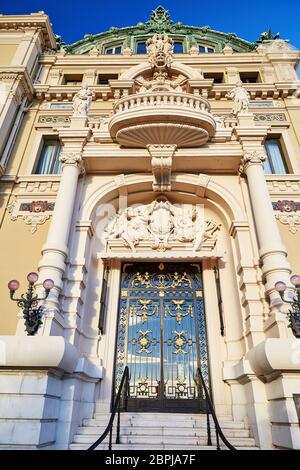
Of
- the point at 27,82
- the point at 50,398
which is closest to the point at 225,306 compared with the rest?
the point at 50,398

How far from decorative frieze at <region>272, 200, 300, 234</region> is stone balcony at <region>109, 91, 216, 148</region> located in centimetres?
291

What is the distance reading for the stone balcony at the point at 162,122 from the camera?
27.6 ft

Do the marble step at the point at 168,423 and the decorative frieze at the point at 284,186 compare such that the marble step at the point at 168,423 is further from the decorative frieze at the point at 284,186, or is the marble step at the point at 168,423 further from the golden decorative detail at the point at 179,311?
the decorative frieze at the point at 284,186

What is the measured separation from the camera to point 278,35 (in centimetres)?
1541

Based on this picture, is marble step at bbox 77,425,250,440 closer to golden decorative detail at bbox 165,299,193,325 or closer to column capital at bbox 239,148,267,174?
golden decorative detail at bbox 165,299,193,325

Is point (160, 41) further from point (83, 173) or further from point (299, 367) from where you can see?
point (299, 367)

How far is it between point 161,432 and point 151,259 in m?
4.14

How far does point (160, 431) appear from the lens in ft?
18.6

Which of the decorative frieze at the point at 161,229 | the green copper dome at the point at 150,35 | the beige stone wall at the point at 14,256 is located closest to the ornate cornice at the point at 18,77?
the beige stone wall at the point at 14,256

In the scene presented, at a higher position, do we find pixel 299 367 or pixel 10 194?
pixel 10 194

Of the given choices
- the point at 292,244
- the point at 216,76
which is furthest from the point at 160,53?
the point at 292,244

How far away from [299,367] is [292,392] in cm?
42
